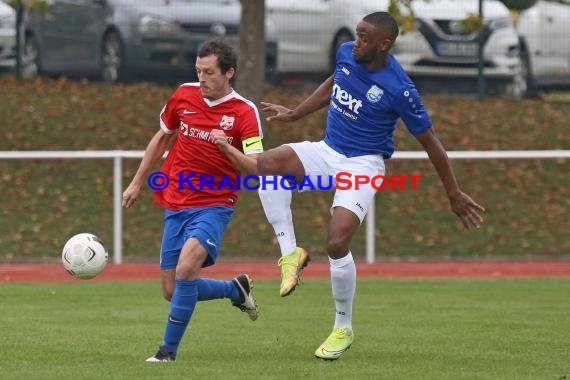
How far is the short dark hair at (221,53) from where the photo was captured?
8883 mm

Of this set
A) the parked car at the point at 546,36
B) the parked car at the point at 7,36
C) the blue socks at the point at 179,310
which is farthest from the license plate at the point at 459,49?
the blue socks at the point at 179,310

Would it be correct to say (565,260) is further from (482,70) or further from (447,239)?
(482,70)

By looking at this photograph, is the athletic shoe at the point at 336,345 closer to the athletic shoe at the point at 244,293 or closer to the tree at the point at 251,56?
the athletic shoe at the point at 244,293

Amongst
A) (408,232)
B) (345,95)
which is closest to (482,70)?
(408,232)

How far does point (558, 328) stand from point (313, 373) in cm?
325

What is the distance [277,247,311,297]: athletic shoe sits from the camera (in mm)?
9250

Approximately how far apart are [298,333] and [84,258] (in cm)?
224


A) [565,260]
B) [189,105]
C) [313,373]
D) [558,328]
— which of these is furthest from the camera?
[565,260]

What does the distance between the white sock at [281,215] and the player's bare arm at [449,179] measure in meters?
1.08

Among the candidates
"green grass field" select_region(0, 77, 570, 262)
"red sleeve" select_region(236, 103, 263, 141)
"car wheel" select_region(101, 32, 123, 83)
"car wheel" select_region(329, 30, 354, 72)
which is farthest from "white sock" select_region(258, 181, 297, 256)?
"car wheel" select_region(101, 32, 123, 83)

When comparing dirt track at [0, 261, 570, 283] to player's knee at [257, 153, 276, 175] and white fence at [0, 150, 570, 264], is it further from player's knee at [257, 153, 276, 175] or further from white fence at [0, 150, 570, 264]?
player's knee at [257, 153, 276, 175]

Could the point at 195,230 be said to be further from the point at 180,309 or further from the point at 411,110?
the point at 411,110

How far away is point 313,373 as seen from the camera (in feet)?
28.1

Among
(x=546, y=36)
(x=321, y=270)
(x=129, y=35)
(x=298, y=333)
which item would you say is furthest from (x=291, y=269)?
(x=546, y=36)
